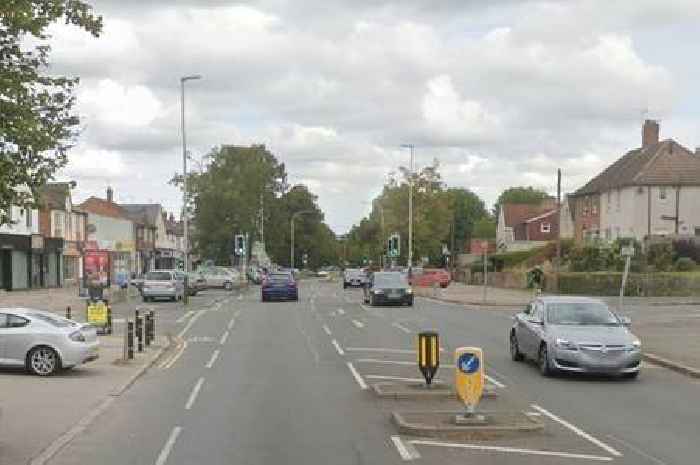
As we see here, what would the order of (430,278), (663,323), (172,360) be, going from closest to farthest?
1. (172,360)
2. (663,323)
3. (430,278)

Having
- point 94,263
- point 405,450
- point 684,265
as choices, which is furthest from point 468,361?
point 684,265

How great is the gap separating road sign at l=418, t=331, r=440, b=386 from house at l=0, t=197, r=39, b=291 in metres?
44.3

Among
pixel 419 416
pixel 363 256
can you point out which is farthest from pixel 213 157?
pixel 419 416

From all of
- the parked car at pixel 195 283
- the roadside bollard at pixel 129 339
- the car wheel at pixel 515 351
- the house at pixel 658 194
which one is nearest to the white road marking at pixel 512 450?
the car wheel at pixel 515 351

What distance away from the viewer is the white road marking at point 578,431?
1128cm

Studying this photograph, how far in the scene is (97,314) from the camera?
2880 centimetres

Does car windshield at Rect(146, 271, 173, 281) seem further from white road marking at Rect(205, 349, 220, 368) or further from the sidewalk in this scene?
white road marking at Rect(205, 349, 220, 368)

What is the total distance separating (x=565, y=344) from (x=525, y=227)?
→ 9488cm

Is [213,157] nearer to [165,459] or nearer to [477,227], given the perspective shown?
[477,227]

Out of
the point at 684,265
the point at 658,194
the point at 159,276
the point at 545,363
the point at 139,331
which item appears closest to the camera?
the point at 545,363

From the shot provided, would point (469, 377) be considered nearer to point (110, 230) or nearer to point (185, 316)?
point (185, 316)

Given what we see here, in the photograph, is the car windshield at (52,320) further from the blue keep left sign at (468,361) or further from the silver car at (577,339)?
the blue keep left sign at (468,361)

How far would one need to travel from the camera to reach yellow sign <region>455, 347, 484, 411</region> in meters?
12.7

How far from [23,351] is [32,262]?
152ft
